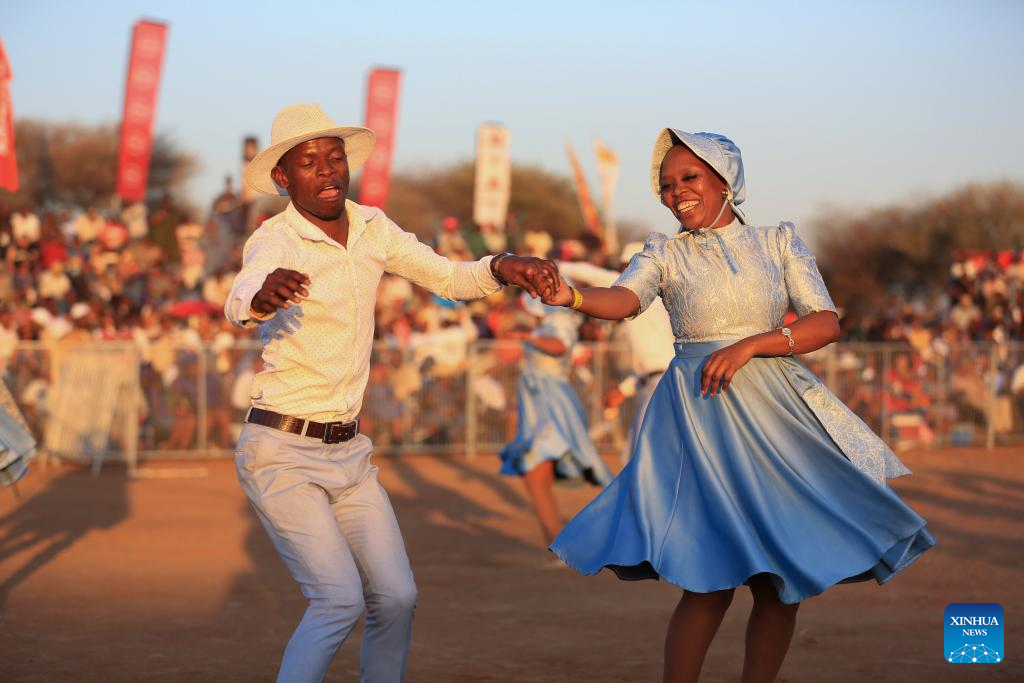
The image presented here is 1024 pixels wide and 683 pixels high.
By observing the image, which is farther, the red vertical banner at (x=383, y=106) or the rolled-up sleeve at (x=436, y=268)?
the red vertical banner at (x=383, y=106)

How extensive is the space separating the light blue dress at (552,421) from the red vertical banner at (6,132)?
13.6 feet

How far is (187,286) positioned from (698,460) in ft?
58.0

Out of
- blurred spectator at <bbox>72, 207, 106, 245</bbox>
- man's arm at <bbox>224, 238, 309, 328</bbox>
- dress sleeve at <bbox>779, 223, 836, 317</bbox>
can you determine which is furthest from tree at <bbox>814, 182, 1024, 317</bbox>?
man's arm at <bbox>224, 238, 309, 328</bbox>

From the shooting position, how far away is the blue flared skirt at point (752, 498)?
497 centimetres

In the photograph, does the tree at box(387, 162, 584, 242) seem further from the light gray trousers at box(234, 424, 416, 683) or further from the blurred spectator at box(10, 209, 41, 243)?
the light gray trousers at box(234, 424, 416, 683)

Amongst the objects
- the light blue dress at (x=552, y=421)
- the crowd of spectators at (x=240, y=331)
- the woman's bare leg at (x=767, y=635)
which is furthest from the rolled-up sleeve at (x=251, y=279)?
the crowd of spectators at (x=240, y=331)

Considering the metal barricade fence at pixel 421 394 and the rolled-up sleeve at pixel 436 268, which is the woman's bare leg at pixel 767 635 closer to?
the rolled-up sleeve at pixel 436 268

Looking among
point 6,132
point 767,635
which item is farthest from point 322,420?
point 6,132

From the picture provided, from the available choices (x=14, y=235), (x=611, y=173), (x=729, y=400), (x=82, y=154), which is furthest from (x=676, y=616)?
(x=82, y=154)

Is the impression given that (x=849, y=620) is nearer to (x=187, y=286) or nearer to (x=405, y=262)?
(x=405, y=262)

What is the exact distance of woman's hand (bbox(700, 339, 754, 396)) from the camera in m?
5.05

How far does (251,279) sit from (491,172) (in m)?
27.3

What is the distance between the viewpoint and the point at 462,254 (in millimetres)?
25406

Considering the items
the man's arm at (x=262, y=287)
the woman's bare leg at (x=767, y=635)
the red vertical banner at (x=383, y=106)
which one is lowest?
the woman's bare leg at (x=767, y=635)
